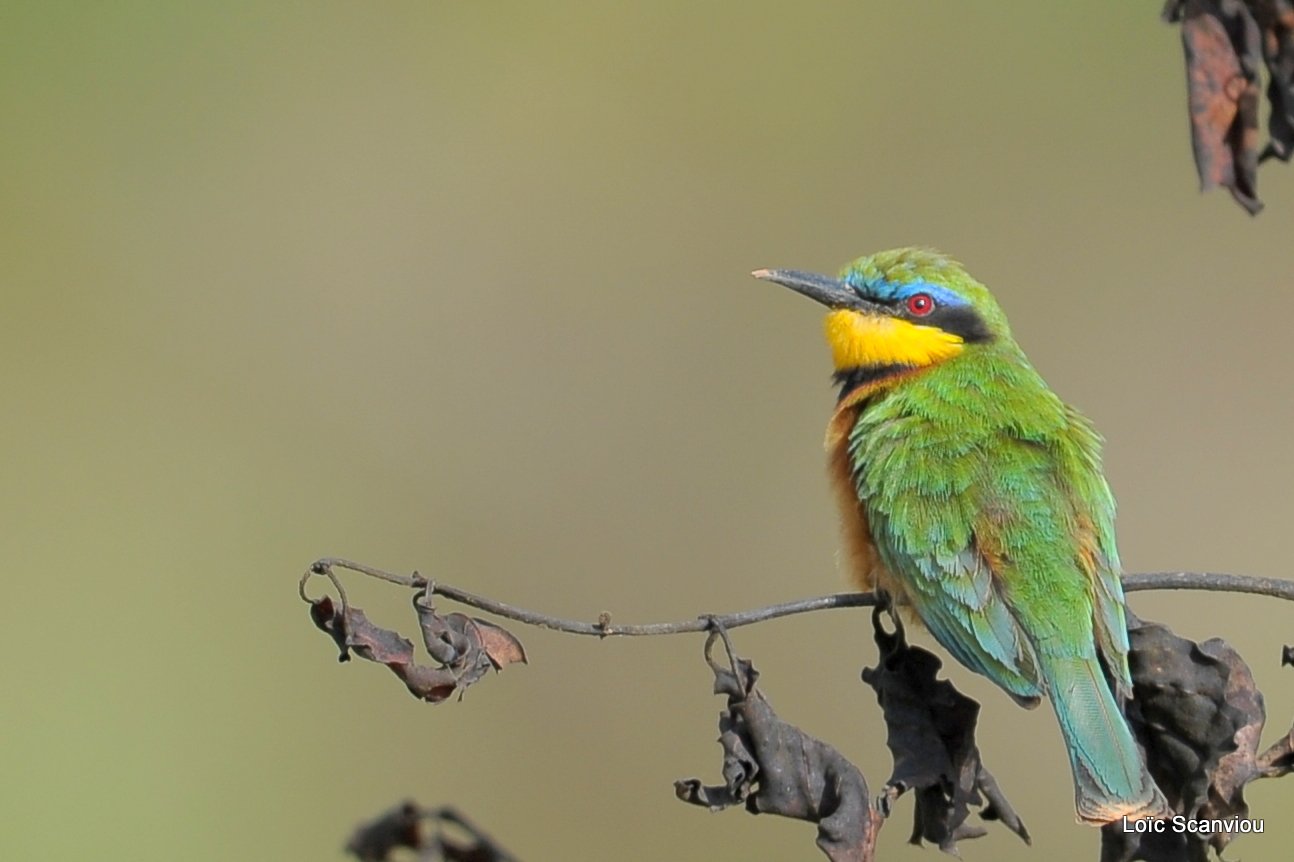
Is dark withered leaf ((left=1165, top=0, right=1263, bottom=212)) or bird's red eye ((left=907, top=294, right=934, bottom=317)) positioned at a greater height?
dark withered leaf ((left=1165, top=0, right=1263, bottom=212))

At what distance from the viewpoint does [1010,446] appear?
2418 millimetres

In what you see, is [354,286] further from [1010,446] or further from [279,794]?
[1010,446]

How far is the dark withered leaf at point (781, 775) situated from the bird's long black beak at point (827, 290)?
1.27 meters

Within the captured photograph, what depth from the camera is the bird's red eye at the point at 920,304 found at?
2912mm

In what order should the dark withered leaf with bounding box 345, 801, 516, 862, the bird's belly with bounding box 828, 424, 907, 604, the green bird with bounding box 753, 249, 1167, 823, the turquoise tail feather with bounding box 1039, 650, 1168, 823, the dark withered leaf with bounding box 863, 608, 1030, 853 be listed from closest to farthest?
1. the dark withered leaf with bounding box 345, 801, 516, 862
2. the dark withered leaf with bounding box 863, 608, 1030, 853
3. the turquoise tail feather with bounding box 1039, 650, 1168, 823
4. the green bird with bounding box 753, 249, 1167, 823
5. the bird's belly with bounding box 828, 424, 907, 604

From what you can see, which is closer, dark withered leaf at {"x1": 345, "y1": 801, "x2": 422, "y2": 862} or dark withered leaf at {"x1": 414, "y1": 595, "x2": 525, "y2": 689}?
dark withered leaf at {"x1": 345, "y1": 801, "x2": 422, "y2": 862}

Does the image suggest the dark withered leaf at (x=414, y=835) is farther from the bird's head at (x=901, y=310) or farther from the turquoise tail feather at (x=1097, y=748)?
the bird's head at (x=901, y=310)

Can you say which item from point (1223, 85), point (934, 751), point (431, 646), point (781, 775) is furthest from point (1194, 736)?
point (431, 646)

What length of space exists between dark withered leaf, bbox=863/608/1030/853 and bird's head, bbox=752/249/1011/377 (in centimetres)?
100

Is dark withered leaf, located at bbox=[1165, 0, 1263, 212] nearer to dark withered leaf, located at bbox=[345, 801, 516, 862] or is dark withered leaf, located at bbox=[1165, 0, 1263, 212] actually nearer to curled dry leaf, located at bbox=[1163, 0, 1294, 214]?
curled dry leaf, located at bbox=[1163, 0, 1294, 214]

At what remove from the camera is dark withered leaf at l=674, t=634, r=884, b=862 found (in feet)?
5.63

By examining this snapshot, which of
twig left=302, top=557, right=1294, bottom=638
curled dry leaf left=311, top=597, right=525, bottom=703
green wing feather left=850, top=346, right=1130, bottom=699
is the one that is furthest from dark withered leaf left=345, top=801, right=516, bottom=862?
green wing feather left=850, top=346, right=1130, bottom=699

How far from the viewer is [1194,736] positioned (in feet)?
5.90

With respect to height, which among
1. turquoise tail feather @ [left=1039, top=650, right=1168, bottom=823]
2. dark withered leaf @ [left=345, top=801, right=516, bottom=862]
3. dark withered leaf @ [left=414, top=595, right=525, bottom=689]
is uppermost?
dark withered leaf @ [left=414, top=595, right=525, bottom=689]
